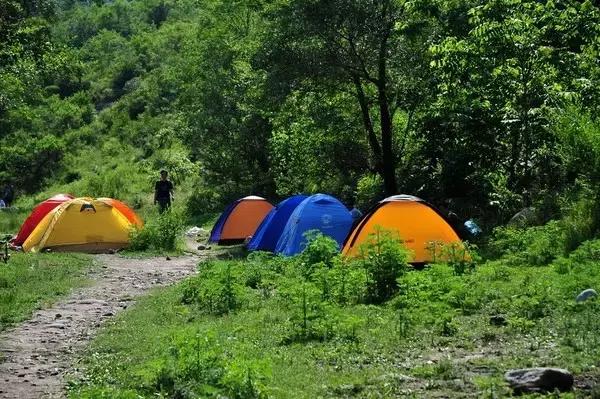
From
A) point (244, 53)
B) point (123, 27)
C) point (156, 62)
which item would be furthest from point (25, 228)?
point (123, 27)

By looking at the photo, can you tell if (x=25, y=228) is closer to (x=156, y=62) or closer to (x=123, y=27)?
(x=156, y=62)

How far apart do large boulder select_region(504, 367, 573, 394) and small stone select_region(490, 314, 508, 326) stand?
255 centimetres

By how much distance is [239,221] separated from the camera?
76.2 ft

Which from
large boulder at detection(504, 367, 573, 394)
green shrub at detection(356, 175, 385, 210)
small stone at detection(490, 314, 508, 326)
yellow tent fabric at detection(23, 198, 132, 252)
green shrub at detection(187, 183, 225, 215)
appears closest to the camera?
large boulder at detection(504, 367, 573, 394)

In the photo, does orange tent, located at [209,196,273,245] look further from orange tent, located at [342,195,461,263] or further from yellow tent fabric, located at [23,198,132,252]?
orange tent, located at [342,195,461,263]

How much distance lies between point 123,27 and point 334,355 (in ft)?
309

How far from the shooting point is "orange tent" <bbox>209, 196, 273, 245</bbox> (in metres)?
23.0

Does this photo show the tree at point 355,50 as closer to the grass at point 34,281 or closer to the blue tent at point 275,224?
the blue tent at point 275,224

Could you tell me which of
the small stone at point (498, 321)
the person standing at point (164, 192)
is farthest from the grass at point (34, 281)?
the small stone at point (498, 321)

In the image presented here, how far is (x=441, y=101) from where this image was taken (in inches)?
771

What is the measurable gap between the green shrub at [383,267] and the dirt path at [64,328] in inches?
153

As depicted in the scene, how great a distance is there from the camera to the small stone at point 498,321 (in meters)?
9.57

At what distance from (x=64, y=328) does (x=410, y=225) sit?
6.19 metres

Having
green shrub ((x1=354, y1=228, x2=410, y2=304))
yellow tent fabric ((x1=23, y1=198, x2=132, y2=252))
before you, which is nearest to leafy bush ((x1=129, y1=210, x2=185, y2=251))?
yellow tent fabric ((x1=23, y1=198, x2=132, y2=252))
